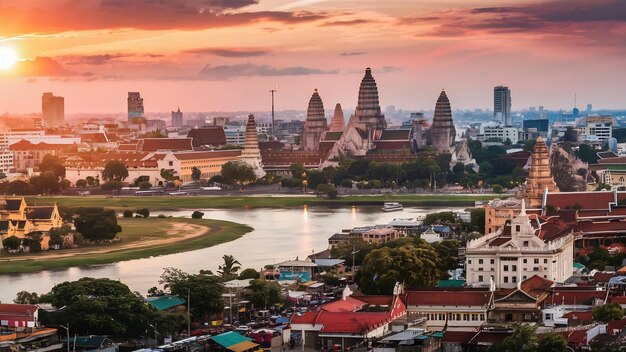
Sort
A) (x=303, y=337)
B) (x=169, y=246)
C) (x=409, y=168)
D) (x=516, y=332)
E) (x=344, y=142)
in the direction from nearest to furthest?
(x=516, y=332) < (x=303, y=337) < (x=169, y=246) < (x=409, y=168) < (x=344, y=142)

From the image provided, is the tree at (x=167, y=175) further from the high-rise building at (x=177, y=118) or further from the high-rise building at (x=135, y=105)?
the high-rise building at (x=177, y=118)

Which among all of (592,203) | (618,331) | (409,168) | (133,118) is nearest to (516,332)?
(618,331)

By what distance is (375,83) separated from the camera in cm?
7769

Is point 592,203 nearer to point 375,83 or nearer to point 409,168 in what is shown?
point 409,168

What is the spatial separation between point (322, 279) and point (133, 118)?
90.4 m

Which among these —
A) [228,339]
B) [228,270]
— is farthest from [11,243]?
[228,339]

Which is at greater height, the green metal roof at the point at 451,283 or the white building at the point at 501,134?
the green metal roof at the point at 451,283

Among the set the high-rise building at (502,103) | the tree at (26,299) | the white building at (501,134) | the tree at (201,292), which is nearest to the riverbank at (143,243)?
the tree at (26,299)

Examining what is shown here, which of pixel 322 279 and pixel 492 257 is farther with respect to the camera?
pixel 322 279

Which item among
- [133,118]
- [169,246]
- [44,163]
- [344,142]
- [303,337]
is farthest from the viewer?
[133,118]

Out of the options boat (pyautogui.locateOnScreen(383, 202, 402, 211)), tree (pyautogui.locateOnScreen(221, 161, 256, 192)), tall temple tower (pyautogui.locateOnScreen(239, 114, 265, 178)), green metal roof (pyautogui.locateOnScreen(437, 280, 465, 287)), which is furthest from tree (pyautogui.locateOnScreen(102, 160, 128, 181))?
green metal roof (pyautogui.locateOnScreen(437, 280, 465, 287))

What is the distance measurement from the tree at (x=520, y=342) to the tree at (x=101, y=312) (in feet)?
17.9

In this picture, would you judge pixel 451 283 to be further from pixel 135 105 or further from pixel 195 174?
pixel 135 105

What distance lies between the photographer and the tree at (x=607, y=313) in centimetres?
2044
